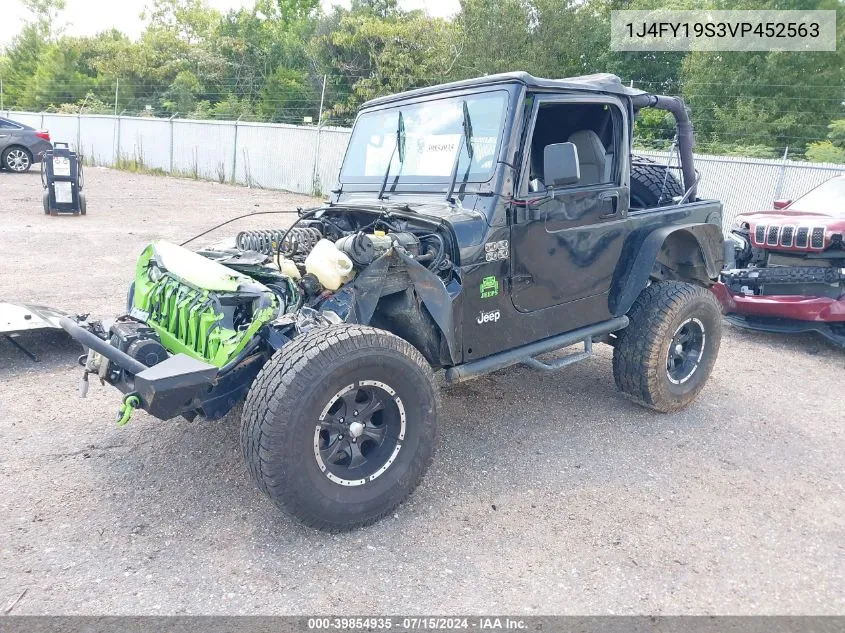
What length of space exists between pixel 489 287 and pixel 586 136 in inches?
54.2

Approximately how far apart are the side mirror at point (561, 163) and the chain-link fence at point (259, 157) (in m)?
8.37

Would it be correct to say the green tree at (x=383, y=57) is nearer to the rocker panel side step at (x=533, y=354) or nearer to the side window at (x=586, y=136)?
the side window at (x=586, y=136)

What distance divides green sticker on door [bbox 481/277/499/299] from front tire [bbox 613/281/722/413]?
1314 mm

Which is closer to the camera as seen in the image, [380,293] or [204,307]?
[204,307]

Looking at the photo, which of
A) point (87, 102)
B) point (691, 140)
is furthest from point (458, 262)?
point (87, 102)

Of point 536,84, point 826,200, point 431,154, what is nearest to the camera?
point 536,84

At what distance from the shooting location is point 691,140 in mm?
5465

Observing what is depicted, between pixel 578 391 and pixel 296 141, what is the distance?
613 inches

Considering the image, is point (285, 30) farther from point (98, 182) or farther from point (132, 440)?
point (132, 440)

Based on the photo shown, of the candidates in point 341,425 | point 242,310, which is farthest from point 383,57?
point 341,425

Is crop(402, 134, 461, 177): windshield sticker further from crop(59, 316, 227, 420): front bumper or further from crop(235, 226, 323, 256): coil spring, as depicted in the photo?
crop(59, 316, 227, 420): front bumper

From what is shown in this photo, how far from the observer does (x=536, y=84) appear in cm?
385

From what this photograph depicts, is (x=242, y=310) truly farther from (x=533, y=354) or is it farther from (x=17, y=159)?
(x=17, y=159)

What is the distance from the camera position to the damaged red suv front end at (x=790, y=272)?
20.2 ft
